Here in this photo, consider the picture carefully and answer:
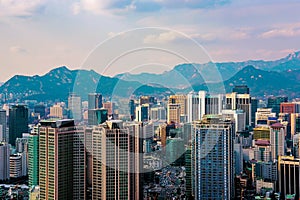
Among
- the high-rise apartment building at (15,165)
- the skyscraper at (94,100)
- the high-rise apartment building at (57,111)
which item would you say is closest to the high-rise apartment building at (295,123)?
the high-rise apartment building at (57,111)

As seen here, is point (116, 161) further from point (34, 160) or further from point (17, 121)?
point (17, 121)

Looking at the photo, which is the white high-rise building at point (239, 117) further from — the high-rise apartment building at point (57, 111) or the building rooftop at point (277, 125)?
the high-rise apartment building at point (57, 111)

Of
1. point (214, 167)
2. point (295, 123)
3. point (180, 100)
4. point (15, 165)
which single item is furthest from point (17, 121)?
point (295, 123)

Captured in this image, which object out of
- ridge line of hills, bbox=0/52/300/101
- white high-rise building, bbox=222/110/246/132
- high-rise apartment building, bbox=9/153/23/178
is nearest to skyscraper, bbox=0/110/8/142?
ridge line of hills, bbox=0/52/300/101

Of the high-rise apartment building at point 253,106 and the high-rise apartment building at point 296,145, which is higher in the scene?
the high-rise apartment building at point 253,106

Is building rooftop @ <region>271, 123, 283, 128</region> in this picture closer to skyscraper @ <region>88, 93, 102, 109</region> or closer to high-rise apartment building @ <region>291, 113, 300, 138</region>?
high-rise apartment building @ <region>291, 113, 300, 138</region>
